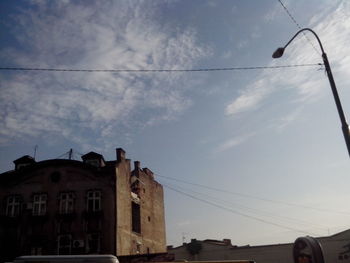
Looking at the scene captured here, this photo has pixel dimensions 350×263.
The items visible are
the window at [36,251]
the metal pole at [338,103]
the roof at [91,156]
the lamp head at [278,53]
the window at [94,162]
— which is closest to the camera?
the metal pole at [338,103]

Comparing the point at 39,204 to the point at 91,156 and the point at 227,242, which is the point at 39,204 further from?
the point at 227,242

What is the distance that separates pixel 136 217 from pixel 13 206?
10538 mm

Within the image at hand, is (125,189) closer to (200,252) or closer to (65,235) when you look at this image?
(65,235)

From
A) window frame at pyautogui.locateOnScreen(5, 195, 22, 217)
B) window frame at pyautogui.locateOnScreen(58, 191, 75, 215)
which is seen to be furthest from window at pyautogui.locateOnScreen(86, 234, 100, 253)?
window frame at pyautogui.locateOnScreen(5, 195, 22, 217)

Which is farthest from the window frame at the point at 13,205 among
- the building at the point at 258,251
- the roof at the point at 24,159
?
the building at the point at 258,251

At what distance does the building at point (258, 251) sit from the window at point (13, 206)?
22.0m

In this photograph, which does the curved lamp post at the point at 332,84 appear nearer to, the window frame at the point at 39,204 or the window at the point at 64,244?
the window at the point at 64,244

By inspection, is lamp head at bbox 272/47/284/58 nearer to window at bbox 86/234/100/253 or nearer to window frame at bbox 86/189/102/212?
window frame at bbox 86/189/102/212

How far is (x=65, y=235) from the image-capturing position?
29.2m

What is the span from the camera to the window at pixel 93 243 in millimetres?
28703

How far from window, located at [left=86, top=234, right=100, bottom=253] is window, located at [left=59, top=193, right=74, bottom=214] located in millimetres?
2692

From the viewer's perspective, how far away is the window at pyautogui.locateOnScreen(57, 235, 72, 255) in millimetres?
28719

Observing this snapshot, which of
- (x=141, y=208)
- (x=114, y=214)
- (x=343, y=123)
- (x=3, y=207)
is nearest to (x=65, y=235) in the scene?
(x=114, y=214)

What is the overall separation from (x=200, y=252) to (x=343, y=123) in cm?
4600
